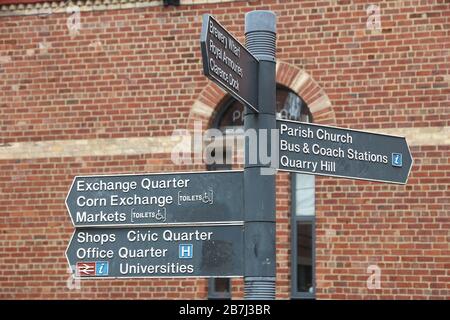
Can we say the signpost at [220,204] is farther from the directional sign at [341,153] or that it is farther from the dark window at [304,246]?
the dark window at [304,246]

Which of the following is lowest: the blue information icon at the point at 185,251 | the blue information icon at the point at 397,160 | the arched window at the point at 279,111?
the blue information icon at the point at 185,251

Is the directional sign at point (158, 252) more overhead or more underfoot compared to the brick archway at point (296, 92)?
more underfoot

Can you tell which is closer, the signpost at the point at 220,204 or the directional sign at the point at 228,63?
the directional sign at the point at 228,63

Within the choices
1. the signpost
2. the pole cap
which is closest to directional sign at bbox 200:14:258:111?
the signpost

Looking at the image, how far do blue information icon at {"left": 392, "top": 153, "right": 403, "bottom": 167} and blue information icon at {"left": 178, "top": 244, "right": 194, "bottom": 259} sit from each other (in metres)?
1.51

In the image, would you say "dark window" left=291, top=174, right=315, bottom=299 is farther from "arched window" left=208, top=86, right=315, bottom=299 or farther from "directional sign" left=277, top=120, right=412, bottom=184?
"directional sign" left=277, top=120, right=412, bottom=184

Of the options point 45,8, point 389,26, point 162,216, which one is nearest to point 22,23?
point 45,8

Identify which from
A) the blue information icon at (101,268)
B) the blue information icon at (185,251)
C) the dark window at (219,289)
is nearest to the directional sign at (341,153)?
the blue information icon at (185,251)

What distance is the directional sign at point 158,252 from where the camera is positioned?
6645 mm

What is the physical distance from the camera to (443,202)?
12.5 meters

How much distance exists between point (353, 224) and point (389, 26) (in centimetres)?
244

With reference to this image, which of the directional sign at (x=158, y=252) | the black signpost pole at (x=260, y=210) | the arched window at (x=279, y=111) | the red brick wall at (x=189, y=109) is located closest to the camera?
the black signpost pole at (x=260, y=210)

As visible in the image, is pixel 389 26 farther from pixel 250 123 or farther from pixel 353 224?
pixel 250 123

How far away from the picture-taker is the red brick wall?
12.5 m
